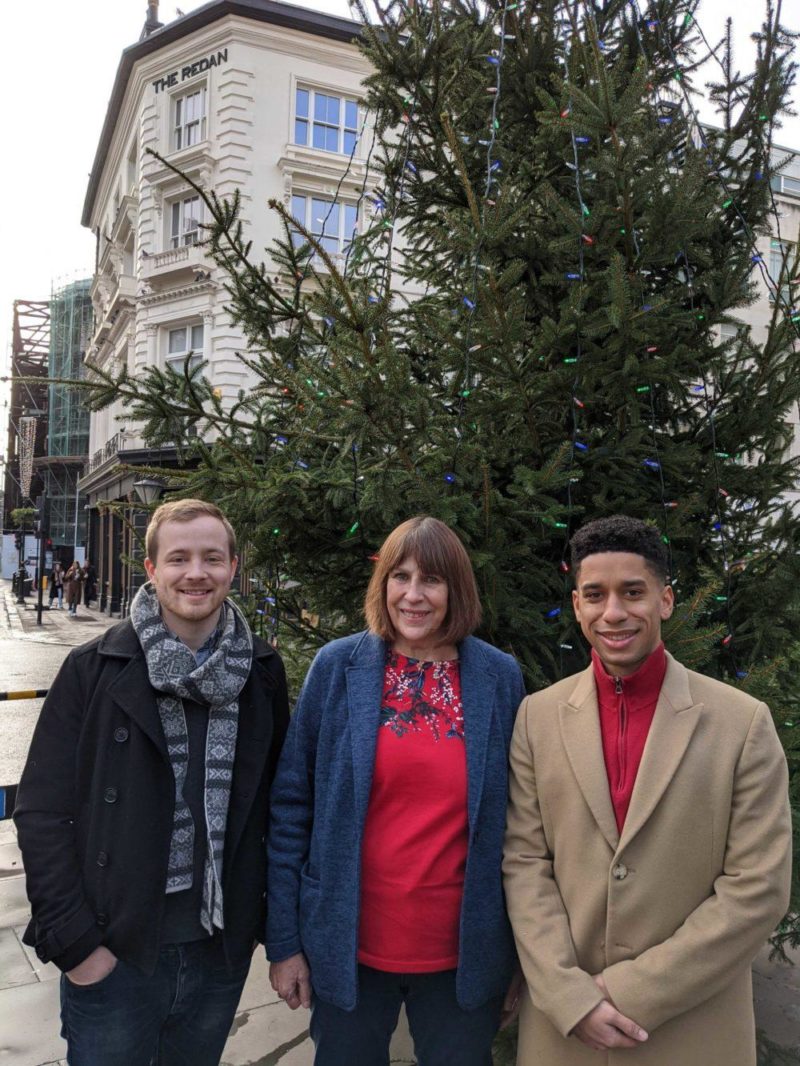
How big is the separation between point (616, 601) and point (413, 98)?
2830 millimetres

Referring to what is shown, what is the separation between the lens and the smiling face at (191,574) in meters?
2.11

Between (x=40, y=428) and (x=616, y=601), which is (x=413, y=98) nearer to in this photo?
(x=616, y=601)

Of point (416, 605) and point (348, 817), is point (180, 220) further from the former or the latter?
point (348, 817)

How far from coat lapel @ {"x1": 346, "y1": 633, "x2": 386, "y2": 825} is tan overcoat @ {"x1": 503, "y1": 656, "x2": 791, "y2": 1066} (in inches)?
18.9

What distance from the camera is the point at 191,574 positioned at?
2.09 meters

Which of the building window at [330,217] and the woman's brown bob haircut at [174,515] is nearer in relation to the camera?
the woman's brown bob haircut at [174,515]

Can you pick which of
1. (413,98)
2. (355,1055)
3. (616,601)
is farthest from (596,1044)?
(413,98)

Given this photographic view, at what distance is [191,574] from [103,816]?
2.14ft

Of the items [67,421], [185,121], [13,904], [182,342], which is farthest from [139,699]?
[67,421]

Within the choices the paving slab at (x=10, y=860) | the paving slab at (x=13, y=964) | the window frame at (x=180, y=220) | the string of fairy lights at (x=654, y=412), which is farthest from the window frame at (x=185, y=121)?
the paving slab at (x=13, y=964)

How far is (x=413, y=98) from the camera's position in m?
3.60

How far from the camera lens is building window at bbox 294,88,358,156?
21234 millimetres

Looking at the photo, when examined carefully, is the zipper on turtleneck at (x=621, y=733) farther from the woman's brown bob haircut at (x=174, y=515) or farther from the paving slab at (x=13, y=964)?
the paving slab at (x=13, y=964)

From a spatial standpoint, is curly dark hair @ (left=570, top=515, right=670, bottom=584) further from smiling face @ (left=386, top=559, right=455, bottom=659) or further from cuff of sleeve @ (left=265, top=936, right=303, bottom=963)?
cuff of sleeve @ (left=265, top=936, right=303, bottom=963)
